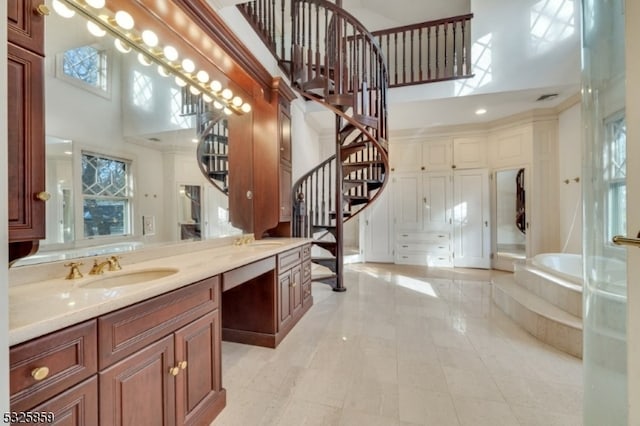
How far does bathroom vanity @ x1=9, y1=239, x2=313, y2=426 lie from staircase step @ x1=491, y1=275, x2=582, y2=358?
247 centimetres

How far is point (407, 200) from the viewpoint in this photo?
556 cm

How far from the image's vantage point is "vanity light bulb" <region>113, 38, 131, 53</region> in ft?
5.31

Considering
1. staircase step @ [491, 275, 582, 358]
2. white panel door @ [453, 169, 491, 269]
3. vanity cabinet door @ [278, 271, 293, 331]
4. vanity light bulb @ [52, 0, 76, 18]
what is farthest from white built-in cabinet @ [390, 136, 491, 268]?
vanity light bulb @ [52, 0, 76, 18]

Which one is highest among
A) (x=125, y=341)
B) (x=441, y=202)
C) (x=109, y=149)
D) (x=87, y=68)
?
(x=87, y=68)

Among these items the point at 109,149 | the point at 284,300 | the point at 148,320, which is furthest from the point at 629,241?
the point at 109,149

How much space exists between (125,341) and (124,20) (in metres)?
1.65

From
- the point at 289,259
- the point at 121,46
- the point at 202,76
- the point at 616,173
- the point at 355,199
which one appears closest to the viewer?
the point at 616,173

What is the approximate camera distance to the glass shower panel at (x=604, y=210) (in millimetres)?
957

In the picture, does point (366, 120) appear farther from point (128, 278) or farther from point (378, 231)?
point (378, 231)

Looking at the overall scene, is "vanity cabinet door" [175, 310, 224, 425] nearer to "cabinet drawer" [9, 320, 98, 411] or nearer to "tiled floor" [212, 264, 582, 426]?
"tiled floor" [212, 264, 582, 426]

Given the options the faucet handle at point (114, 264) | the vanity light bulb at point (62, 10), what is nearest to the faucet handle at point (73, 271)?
the faucet handle at point (114, 264)

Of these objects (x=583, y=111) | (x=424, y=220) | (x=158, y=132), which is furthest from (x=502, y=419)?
(x=424, y=220)

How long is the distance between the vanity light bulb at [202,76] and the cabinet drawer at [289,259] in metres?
1.52

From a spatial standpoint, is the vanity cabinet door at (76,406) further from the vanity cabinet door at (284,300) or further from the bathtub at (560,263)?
the bathtub at (560,263)
